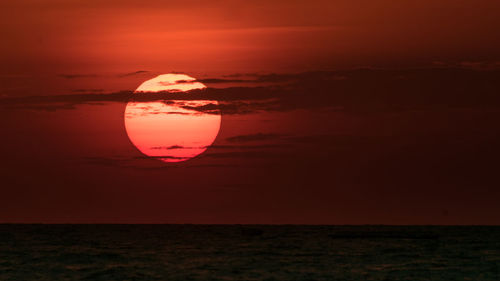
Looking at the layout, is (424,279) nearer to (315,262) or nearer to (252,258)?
(315,262)

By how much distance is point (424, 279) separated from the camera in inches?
3484

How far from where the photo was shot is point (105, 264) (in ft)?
357

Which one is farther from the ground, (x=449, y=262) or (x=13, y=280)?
(x=449, y=262)

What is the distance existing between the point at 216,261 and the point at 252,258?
8.06 metres

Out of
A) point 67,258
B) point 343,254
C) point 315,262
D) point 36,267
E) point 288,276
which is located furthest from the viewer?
point 343,254

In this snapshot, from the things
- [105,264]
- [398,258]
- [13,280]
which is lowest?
[13,280]

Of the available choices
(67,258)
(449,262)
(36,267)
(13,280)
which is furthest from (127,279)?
(449,262)

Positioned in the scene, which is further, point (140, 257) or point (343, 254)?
point (343, 254)

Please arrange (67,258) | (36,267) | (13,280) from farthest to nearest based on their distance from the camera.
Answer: (67,258) → (36,267) → (13,280)

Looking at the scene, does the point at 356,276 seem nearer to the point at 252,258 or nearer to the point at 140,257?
the point at 252,258


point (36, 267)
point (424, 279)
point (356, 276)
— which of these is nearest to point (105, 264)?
point (36, 267)

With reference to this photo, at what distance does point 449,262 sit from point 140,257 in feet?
133

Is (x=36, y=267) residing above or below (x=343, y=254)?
below

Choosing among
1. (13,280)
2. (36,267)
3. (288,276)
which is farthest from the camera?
(36,267)
